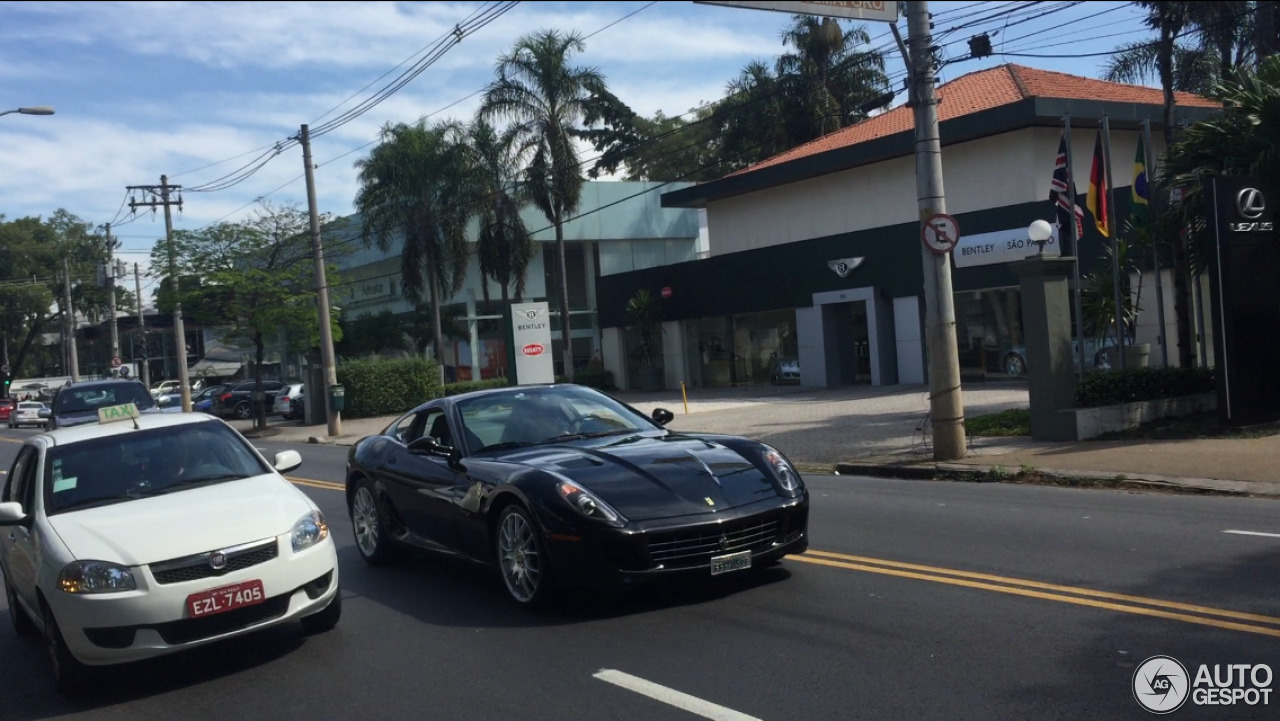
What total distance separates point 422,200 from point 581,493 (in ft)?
129

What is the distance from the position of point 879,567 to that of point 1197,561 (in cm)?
218

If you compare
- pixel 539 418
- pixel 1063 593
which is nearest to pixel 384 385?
pixel 539 418

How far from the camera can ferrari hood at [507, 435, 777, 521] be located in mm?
7105

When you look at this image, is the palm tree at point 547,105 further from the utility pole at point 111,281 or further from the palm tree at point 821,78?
the utility pole at point 111,281

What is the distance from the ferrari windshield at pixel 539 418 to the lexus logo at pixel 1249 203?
989 centimetres

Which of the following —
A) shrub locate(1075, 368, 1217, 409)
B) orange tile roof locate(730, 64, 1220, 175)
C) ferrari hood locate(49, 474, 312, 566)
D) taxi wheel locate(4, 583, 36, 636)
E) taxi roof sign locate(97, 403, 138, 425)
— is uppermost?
orange tile roof locate(730, 64, 1220, 175)

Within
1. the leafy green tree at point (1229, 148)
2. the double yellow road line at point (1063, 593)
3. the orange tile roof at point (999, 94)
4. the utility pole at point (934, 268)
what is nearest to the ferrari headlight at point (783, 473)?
the double yellow road line at point (1063, 593)

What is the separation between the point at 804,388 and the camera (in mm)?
33781

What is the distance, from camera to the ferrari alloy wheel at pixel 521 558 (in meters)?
7.30

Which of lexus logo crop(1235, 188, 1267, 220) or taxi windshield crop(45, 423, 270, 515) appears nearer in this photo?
taxi windshield crop(45, 423, 270, 515)

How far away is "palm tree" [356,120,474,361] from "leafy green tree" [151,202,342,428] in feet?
24.4

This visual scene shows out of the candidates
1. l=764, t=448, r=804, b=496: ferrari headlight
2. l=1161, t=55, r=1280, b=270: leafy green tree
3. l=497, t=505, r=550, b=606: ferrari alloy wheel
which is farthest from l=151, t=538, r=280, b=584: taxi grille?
l=1161, t=55, r=1280, b=270: leafy green tree

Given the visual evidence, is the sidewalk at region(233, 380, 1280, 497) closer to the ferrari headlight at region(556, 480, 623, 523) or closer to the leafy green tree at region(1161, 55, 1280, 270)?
the leafy green tree at region(1161, 55, 1280, 270)

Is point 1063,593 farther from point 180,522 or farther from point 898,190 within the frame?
point 898,190
